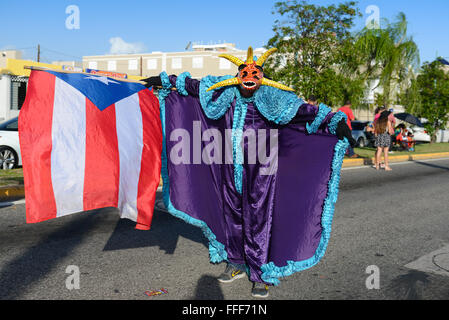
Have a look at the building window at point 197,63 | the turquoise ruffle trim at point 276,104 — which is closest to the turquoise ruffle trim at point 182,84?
the turquoise ruffle trim at point 276,104

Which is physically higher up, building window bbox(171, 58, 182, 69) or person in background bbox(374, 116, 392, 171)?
building window bbox(171, 58, 182, 69)

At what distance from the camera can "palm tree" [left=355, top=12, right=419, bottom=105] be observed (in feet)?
76.8

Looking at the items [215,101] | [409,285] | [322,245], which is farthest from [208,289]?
[409,285]

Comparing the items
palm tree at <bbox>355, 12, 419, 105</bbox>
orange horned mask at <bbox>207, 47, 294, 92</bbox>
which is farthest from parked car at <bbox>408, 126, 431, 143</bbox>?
orange horned mask at <bbox>207, 47, 294, 92</bbox>

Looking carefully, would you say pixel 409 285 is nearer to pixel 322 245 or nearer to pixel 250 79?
pixel 322 245

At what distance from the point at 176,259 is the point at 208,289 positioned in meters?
0.84

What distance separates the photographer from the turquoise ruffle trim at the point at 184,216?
3957 millimetres

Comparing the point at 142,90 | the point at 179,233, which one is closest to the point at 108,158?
the point at 142,90

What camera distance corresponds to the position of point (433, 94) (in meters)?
28.0

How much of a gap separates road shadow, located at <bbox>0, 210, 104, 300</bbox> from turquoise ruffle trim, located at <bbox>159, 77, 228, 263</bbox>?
1.24 meters

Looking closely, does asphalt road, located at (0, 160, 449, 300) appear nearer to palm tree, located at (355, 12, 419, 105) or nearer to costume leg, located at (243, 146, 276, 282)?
costume leg, located at (243, 146, 276, 282)

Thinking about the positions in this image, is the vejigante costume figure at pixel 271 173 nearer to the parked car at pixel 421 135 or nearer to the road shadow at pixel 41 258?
the road shadow at pixel 41 258
